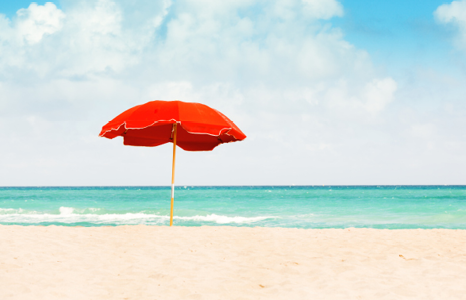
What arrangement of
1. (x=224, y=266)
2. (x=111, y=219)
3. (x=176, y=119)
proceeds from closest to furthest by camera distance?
(x=224, y=266) → (x=176, y=119) → (x=111, y=219)

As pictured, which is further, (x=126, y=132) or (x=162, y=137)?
(x=162, y=137)

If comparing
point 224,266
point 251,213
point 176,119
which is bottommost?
point 251,213

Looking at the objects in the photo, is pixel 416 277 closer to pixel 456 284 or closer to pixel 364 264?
pixel 456 284

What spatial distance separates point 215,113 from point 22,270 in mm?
4136

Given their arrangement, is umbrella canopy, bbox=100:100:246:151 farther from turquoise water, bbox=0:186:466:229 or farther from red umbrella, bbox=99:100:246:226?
turquoise water, bbox=0:186:466:229

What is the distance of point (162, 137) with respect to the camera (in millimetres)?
8570

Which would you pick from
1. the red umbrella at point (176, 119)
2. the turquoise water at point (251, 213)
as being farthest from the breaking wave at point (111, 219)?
the red umbrella at point (176, 119)

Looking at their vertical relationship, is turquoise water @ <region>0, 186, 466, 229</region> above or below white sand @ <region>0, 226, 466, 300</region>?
below

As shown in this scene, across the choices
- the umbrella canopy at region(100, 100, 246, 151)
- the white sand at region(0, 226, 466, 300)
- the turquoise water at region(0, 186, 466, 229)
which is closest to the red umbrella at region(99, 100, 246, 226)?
the umbrella canopy at region(100, 100, 246, 151)

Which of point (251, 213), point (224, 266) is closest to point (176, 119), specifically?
point (224, 266)

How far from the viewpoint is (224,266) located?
4895 millimetres

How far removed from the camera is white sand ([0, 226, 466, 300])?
377cm

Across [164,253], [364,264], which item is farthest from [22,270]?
[364,264]

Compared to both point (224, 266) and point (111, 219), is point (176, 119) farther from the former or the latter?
point (111, 219)
